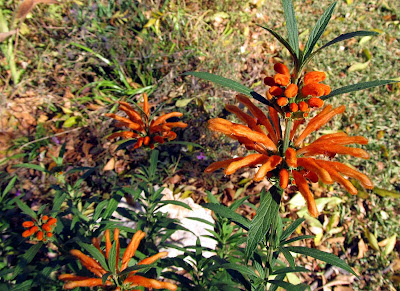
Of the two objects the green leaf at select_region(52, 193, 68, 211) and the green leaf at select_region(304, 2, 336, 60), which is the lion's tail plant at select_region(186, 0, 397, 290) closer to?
the green leaf at select_region(304, 2, 336, 60)

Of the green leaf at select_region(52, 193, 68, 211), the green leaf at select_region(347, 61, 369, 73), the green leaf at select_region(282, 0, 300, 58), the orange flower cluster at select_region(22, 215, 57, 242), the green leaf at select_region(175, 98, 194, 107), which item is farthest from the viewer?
the green leaf at select_region(347, 61, 369, 73)

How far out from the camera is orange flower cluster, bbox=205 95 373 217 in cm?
112

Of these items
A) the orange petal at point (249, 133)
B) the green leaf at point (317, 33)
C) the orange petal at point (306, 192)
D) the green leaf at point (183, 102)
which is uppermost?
the green leaf at point (317, 33)

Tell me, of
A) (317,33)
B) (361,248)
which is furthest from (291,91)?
(361,248)

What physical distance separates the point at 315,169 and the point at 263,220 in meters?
0.27

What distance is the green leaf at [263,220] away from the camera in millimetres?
1078

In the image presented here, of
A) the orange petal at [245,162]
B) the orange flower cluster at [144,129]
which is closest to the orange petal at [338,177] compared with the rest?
the orange petal at [245,162]

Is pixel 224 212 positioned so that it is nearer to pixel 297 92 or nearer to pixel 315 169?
pixel 315 169

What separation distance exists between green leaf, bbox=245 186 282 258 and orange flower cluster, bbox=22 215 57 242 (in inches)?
49.7

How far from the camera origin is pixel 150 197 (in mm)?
2225

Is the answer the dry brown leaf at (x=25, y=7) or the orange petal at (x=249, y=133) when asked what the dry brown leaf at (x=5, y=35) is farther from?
the orange petal at (x=249, y=133)

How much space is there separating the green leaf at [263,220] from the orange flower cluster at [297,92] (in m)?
0.33

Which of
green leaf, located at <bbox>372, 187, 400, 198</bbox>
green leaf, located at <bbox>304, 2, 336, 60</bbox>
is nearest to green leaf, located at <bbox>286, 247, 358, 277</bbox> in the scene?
green leaf, located at <bbox>304, 2, 336, 60</bbox>

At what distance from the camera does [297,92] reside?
106 cm
